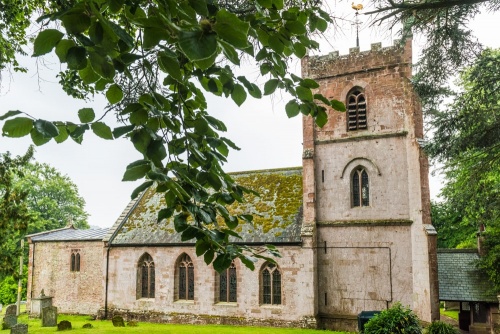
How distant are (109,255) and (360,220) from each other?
1350cm

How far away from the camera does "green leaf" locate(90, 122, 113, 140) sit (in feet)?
6.54

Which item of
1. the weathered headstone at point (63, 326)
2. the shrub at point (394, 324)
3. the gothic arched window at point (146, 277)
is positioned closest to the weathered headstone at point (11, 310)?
the weathered headstone at point (63, 326)

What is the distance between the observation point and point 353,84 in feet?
65.5

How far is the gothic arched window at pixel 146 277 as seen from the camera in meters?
22.5

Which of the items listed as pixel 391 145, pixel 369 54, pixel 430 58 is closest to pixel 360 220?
pixel 391 145

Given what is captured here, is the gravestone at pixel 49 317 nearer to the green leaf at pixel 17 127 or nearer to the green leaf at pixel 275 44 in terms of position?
the green leaf at pixel 17 127

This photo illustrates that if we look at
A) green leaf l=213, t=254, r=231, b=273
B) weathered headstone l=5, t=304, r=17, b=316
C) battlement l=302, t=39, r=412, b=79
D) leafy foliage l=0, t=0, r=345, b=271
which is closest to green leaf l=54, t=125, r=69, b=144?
leafy foliage l=0, t=0, r=345, b=271

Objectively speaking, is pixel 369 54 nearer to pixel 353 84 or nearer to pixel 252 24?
pixel 353 84

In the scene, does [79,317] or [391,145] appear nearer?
[391,145]

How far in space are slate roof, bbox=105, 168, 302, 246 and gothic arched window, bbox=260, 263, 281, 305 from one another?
1366 mm

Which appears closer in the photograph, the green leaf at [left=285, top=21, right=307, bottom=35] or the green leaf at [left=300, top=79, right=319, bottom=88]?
the green leaf at [left=285, top=21, right=307, bottom=35]

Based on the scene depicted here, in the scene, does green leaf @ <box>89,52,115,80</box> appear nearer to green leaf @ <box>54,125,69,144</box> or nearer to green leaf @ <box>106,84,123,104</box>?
green leaf @ <box>106,84,123,104</box>

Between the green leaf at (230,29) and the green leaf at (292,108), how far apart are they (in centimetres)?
139

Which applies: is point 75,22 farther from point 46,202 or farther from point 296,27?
point 46,202
